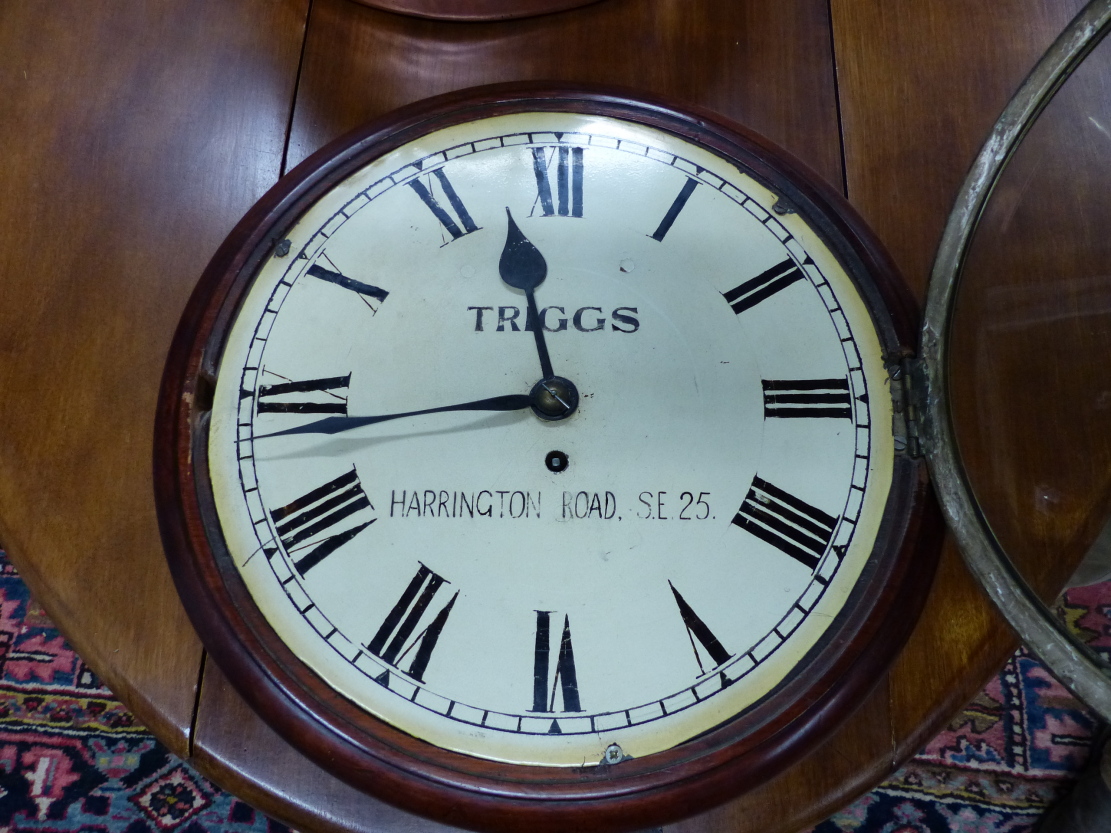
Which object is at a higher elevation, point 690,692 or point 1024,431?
point 1024,431

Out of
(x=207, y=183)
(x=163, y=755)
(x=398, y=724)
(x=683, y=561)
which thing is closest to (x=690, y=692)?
(x=683, y=561)

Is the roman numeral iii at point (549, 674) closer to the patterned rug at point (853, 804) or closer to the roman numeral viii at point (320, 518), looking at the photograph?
the roman numeral viii at point (320, 518)

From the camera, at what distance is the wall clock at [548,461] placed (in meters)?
0.56

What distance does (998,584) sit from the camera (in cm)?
55

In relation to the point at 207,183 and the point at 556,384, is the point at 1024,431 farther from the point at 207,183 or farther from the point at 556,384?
the point at 207,183

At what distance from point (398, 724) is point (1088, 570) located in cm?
63

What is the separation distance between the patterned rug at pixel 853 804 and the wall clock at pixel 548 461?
576mm

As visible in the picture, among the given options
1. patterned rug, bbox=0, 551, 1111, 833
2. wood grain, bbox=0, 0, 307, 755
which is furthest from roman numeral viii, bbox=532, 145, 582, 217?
patterned rug, bbox=0, 551, 1111, 833

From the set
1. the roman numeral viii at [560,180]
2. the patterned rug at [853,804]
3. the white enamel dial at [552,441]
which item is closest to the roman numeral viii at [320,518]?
the white enamel dial at [552,441]

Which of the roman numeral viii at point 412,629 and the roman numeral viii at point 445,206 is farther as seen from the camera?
the roman numeral viii at point 445,206

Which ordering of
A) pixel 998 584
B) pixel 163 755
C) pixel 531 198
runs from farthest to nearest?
pixel 163 755
pixel 531 198
pixel 998 584

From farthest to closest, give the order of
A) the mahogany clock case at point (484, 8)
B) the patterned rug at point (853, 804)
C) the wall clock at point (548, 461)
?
the patterned rug at point (853, 804) < the mahogany clock case at point (484, 8) < the wall clock at point (548, 461)

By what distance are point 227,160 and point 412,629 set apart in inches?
18.2

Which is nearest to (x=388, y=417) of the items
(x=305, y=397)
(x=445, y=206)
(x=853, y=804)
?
(x=305, y=397)
